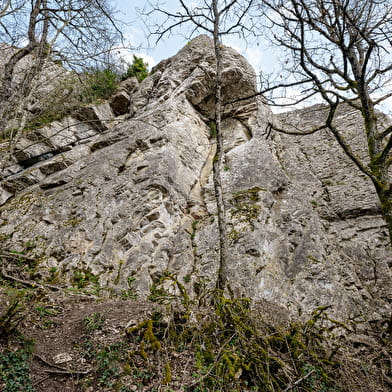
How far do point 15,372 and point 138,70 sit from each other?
597 inches

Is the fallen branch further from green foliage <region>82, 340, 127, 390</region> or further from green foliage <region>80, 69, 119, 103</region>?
green foliage <region>80, 69, 119, 103</region>

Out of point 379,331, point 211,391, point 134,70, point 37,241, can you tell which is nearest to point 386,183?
point 379,331

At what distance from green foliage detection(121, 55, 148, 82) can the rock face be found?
5.60m

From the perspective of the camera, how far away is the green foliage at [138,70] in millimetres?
14208

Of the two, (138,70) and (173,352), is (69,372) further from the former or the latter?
(138,70)

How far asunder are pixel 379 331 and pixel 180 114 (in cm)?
792

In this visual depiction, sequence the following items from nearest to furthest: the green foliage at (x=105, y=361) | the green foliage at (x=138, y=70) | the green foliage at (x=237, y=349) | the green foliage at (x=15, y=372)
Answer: the green foliage at (x=15, y=372) → the green foliage at (x=105, y=361) → the green foliage at (x=237, y=349) → the green foliage at (x=138, y=70)

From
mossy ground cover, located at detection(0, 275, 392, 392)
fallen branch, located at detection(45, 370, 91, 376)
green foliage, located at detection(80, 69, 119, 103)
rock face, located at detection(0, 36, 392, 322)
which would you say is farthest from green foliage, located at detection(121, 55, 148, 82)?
fallen branch, located at detection(45, 370, 91, 376)

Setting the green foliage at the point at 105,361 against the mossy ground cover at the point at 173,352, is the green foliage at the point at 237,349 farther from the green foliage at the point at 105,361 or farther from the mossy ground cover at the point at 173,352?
the green foliage at the point at 105,361

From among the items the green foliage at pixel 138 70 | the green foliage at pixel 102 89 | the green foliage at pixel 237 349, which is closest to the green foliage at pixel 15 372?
the green foliage at pixel 237 349

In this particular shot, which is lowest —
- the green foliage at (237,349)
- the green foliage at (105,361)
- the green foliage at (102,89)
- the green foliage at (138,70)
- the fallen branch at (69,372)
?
the green foliage at (237,349)

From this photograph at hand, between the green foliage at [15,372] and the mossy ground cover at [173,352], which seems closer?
the green foliage at [15,372]

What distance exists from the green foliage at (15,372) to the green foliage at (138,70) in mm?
14133

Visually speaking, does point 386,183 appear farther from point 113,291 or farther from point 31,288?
point 31,288
